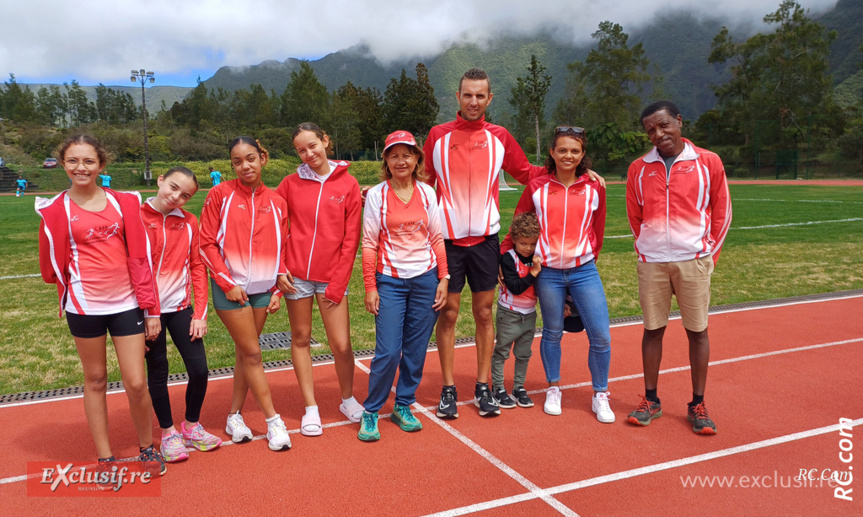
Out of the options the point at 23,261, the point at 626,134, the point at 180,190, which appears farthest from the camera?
the point at 626,134

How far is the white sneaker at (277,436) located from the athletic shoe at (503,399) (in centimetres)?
152

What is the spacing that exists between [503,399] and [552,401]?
1.16 feet

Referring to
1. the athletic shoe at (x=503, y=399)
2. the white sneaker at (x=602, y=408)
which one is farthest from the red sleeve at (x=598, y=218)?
the athletic shoe at (x=503, y=399)

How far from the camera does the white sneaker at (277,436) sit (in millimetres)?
3789

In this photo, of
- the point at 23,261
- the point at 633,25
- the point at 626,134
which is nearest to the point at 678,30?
the point at 633,25

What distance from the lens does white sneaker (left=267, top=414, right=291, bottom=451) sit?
379cm

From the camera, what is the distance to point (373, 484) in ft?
11.1

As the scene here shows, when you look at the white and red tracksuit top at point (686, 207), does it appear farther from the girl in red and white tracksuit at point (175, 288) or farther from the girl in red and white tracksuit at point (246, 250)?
the girl in red and white tracksuit at point (175, 288)

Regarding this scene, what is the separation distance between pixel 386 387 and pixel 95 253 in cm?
187

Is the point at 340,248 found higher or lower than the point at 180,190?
lower

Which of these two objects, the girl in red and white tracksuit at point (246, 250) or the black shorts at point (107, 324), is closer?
the black shorts at point (107, 324)

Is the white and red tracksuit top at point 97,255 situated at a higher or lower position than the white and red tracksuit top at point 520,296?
higher

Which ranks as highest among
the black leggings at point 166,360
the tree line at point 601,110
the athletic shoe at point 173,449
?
the tree line at point 601,110

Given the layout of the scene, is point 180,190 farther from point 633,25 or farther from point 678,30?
point 633,25
